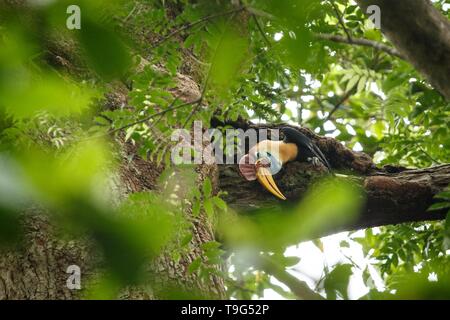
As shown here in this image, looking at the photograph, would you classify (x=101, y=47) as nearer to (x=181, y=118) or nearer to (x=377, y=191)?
(x=181, y=118)

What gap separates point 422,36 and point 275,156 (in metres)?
1.96

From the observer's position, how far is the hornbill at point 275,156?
3.25 metres

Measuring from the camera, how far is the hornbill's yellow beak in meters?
3.22

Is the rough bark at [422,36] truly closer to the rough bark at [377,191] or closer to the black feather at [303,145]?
the rough bark at [377,191]

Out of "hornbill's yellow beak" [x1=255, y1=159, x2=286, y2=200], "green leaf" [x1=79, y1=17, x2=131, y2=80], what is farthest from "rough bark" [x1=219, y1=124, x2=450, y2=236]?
"green leaf" [x1=79, y1=17, x2=131, y2=80]

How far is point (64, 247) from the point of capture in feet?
6.18

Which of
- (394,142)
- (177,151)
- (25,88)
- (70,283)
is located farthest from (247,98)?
(25,88)

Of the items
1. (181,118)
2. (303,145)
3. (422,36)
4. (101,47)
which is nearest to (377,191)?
(303,145)

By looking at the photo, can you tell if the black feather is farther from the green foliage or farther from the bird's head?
the green foliage

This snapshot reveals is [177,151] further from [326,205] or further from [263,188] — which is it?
[326,205]

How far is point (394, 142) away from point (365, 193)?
0.65m

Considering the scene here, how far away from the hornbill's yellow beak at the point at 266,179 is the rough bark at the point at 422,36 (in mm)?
1637

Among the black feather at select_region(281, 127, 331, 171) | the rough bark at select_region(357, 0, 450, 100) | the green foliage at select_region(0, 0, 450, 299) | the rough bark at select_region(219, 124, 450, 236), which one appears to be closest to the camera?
the green foliage at select_region(0, 0, 450, 299)
